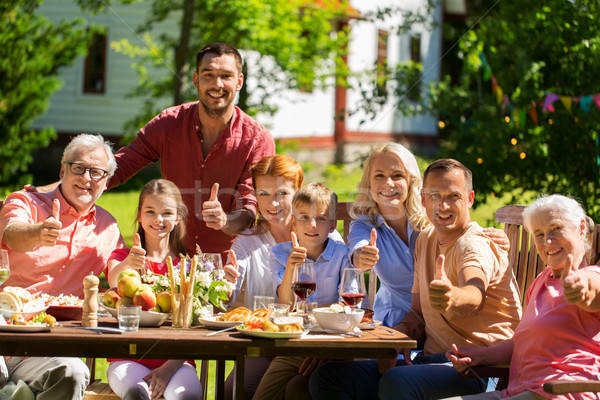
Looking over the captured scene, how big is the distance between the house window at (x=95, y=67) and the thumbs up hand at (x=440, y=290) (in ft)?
53.3

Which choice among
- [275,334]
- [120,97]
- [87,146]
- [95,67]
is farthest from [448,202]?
[95,67]

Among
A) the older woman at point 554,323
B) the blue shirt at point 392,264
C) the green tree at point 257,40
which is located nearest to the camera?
the older woman at point 554,323

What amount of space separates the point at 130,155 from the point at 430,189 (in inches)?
Result: 91.3

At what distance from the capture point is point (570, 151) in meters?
7.41

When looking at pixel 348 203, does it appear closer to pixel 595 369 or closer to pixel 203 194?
pixel 203 194

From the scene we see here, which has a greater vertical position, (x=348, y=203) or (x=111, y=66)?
(x=111, y=66)

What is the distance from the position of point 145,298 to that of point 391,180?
1610 mm

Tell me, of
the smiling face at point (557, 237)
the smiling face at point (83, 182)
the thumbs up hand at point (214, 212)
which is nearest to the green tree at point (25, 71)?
the smiling face at point (83, 182)

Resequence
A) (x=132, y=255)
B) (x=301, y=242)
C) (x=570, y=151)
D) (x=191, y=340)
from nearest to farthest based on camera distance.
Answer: (x=191, y=340), (x=132, y=255), (x=301, y=242), (x=570, y=151)

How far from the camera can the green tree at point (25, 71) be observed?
13.5 meters

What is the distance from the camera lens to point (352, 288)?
3.26 meters

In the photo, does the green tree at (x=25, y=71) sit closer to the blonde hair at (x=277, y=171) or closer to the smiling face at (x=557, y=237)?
the blonde hair at (x=277, y=171)

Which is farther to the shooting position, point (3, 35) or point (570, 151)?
point (3, 35)

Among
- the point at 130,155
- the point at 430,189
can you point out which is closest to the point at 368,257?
the point at 430,189
